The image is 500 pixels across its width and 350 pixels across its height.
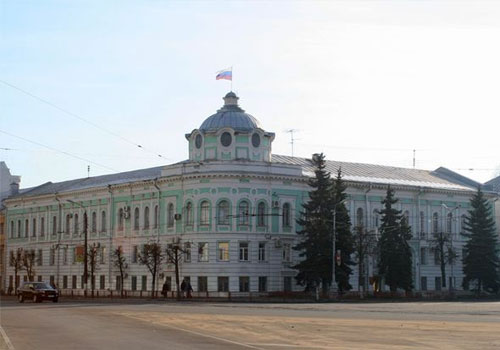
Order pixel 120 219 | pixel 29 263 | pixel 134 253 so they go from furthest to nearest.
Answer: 1. pixel 29 263
2. pixel 120 219
3. pixel 134 253

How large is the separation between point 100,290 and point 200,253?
15221 millimetres

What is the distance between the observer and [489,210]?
9538 centimetres

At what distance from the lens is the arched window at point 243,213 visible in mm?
79812

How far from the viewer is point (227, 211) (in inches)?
3140

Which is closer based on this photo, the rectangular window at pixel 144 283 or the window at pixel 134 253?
the rectangular window at pixel 144 283

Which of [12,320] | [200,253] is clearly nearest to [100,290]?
[200,253]

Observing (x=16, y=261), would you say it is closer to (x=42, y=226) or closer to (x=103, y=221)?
(x=42, y=226)

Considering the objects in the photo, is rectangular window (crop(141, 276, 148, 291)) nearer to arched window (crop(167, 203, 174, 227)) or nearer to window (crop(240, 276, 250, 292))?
arched window (crop(167, 203, 174, 227))

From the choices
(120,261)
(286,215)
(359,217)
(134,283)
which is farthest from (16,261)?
(359,217)

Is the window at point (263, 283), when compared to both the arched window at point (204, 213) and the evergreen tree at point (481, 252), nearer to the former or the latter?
the arched window at point (204, 213)

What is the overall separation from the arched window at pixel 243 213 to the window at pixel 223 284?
16.5 feet

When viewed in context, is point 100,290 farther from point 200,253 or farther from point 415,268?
point 415,268

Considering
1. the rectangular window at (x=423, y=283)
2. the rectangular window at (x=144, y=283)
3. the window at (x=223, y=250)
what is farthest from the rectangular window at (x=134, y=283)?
the rectangular window at (x=423, y=283)

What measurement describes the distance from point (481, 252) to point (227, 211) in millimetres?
26100
